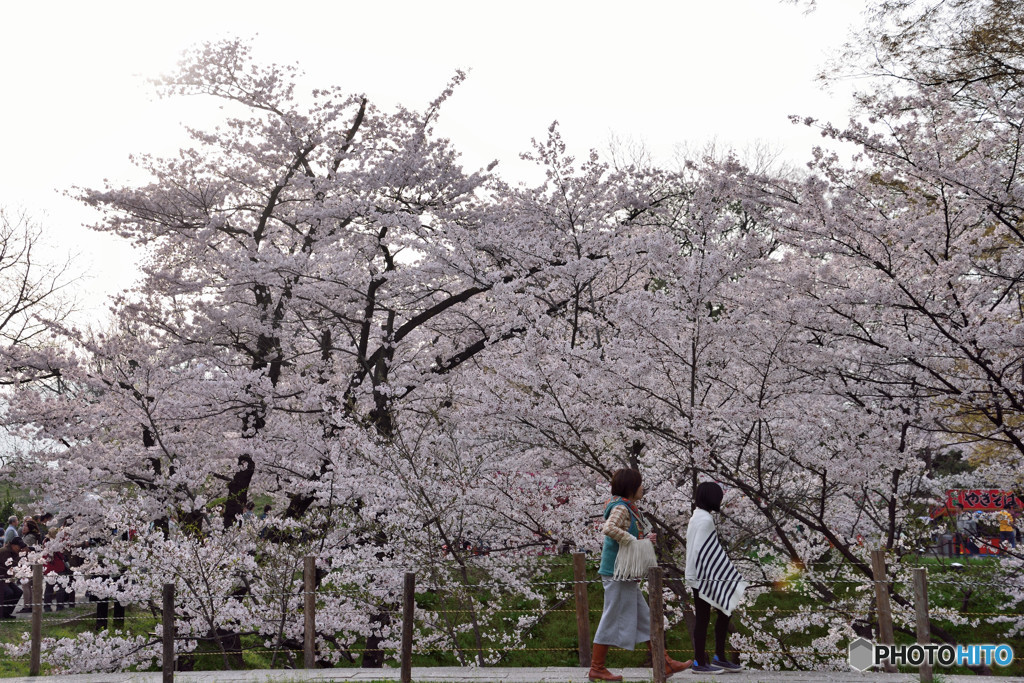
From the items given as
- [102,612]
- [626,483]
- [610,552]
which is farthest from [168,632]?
[102,612]

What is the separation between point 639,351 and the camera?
30.3 ft

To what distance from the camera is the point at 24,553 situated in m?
14.4

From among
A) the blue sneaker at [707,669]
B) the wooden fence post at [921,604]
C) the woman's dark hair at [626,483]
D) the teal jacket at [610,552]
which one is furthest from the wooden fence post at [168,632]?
the wooden fence post at [921,604]

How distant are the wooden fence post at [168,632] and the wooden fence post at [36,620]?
228 centimetres

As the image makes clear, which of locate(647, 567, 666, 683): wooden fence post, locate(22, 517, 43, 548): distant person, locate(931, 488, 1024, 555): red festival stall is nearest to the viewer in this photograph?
locate(647, 567, 666, 683): wooden fence post

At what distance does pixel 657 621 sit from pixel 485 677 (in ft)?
5.87

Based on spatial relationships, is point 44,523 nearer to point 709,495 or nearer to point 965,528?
point 709,495

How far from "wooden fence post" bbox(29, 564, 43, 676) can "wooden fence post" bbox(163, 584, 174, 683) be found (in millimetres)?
2277

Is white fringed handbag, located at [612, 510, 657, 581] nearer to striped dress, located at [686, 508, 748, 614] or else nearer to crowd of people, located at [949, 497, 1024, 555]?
striped dress, located at [686, 508, 748, 614]

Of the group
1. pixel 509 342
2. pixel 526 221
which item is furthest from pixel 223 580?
pixel 526 221

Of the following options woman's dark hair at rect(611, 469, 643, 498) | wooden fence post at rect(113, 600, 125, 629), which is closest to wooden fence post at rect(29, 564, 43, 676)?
wooden fence post at rect(113, 600, 125, 629)

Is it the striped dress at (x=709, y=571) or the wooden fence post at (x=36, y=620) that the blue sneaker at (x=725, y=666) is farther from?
the wooden fence post at (x=36, y=620)

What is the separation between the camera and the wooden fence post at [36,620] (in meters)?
8.84

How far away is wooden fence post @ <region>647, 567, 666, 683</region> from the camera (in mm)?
6148
